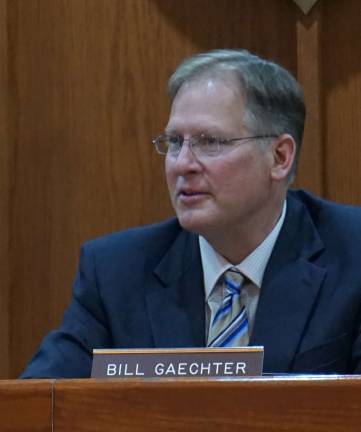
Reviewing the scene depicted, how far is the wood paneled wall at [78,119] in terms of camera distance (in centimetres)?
267

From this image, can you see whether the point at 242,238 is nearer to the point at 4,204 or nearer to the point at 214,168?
the point at 214,168

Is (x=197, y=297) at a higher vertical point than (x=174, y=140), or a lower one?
lower

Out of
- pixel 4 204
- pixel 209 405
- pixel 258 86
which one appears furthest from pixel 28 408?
pixel 4 204

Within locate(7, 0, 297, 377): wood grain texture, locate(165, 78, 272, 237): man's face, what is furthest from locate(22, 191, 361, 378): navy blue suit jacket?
locate(7, 0, 297, 377): wood grain texture

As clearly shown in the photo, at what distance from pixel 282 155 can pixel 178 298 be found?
38 cm

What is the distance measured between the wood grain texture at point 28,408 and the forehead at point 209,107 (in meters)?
0.90

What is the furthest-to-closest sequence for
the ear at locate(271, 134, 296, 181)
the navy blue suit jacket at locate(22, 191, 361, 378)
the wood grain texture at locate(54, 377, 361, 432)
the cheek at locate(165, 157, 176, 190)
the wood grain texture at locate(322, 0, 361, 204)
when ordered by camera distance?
1. the wood grain texture at locate(322, 0, 361, 204)
2. the ear at locate(271, 134, 296, 181)
3. the cheek at locate(165, 157, 176, 190)
4. the navy blue suit jacket at locate(22, 191, 361, 378)
5. the wood grain texture at locate(54, 377, 361, 432)

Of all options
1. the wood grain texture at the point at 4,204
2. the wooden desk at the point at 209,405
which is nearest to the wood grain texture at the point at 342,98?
the wood grain texture at the point at 4,204

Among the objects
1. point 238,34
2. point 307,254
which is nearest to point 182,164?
point 307,254

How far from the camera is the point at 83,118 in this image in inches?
106

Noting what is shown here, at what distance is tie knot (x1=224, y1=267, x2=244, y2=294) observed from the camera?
7.11 feet

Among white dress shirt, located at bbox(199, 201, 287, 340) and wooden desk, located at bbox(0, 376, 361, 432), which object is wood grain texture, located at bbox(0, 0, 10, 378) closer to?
white dress shirt, located at bbox(199, 201, 287, 340)

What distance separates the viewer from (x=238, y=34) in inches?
104

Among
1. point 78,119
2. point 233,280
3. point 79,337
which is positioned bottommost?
point 79,337
